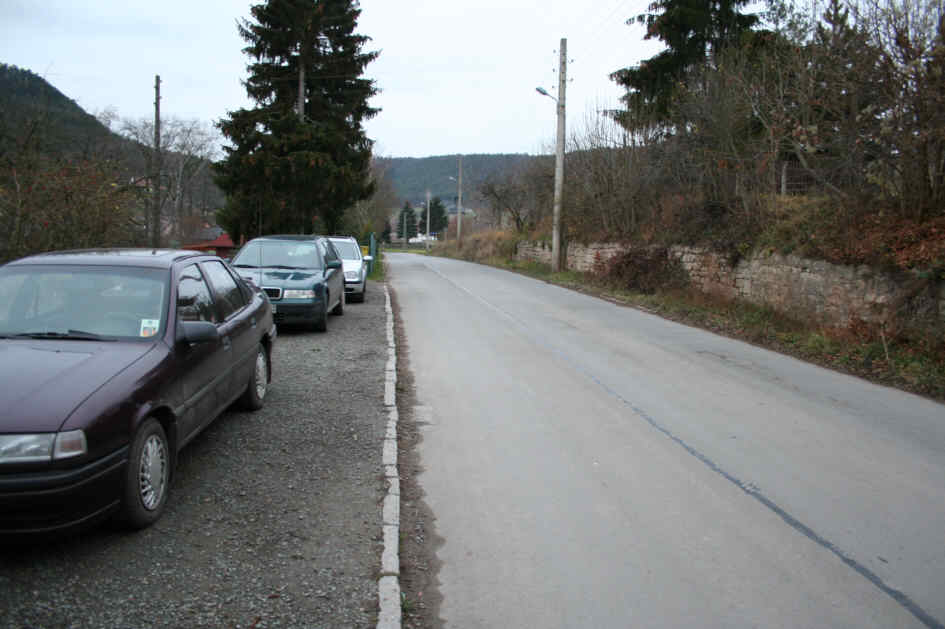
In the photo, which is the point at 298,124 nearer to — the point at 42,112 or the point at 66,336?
the point at 42,112

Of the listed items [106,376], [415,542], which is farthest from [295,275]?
[415,542]

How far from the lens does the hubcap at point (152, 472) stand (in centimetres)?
409

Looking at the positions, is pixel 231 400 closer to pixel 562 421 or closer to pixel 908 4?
A: pixel 562 421

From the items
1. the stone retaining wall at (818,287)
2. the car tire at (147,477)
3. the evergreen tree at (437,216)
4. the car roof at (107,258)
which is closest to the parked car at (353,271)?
the stone retaining wall at (818,287)

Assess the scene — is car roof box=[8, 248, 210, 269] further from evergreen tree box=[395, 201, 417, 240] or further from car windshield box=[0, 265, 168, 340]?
evergreen tree box=[395, 201, 417, 240]

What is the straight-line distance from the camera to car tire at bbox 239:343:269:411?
670cm

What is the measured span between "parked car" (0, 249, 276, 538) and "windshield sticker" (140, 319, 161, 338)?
11mm

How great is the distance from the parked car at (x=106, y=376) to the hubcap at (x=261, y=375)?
0.50 metres

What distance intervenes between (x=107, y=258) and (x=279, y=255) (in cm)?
764

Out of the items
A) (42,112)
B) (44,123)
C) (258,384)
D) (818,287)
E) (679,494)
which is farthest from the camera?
(818,287)

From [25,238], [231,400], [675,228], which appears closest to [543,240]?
[675,228]

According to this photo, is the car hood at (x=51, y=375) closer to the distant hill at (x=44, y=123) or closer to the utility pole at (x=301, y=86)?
the distant hill at (x=44, y=123)

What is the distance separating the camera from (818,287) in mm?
12703

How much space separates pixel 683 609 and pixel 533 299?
51.2 ft
